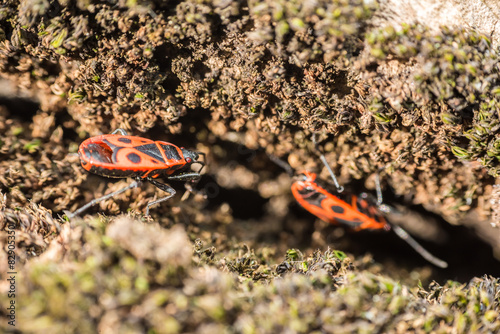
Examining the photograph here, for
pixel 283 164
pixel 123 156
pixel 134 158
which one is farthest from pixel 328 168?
pixel 123 156

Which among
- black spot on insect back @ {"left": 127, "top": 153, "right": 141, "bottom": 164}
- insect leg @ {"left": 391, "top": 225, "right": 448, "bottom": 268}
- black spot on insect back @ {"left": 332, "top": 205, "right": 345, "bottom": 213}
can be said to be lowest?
insect leg @ {"left": 391, "top": 225, "right": 448, "bottom": 268}

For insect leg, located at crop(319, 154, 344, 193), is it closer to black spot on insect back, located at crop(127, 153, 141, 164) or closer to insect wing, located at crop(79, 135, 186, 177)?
insect wing, located at crop(79, 135, 186, 177)

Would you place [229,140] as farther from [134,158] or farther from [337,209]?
[337,209]

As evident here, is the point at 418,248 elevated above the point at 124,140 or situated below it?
below

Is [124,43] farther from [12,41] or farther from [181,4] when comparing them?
[12,41]

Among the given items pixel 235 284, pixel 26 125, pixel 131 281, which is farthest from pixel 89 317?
pixel 26 125

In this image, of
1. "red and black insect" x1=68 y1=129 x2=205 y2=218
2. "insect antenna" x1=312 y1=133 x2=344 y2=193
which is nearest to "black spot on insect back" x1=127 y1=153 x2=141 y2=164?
"red and black insect" x1=68 y1=129 x2=205 y2=218
